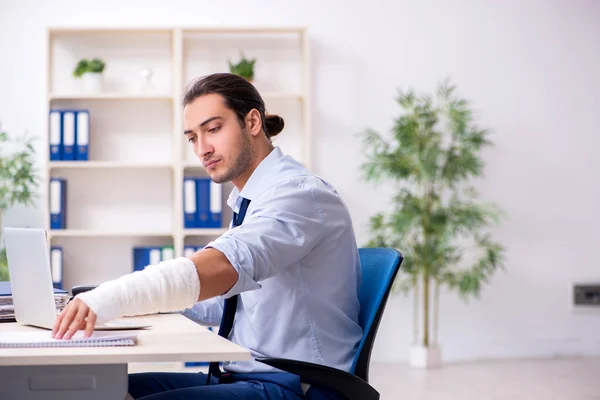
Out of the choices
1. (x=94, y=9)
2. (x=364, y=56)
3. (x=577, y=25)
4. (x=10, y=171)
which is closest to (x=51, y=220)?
(x=10, y=171)

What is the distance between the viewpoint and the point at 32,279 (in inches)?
61.2

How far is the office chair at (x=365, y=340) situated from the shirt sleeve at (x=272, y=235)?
0.58ft

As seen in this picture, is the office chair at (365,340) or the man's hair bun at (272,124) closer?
the office chair at (365,340)

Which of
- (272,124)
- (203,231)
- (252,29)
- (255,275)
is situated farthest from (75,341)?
(252,29)

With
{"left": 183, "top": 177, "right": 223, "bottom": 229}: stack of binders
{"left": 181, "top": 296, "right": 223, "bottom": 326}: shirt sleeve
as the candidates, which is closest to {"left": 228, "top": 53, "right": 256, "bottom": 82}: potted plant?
{"left": 183, "top": 177, "right": 223, "bottom": 229}: stack of binders

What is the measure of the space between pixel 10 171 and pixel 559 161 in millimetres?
3511

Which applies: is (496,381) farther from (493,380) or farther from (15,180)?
(15,180)

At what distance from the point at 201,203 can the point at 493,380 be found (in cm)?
198

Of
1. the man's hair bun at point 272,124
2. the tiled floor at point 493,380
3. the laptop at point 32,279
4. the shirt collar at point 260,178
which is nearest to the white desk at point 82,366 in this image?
the laptop at point 32,279

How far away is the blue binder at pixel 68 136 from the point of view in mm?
4898

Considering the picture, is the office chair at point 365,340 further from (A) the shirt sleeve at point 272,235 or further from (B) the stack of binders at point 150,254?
(B) the stack of binders at point 150,254

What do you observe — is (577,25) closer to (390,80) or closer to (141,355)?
(390,80)

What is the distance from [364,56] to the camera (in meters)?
5.34

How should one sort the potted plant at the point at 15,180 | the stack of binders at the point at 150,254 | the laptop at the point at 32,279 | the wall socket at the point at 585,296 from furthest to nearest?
the wall socket at the point at 585,296 < the stack of binders at the point at 150,254 < the potted plant at the point at 15,180 < the laptop at the point at 32,279
